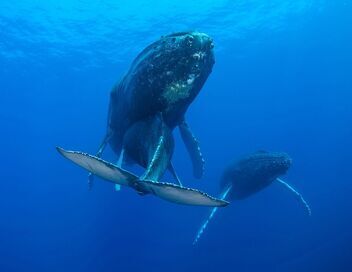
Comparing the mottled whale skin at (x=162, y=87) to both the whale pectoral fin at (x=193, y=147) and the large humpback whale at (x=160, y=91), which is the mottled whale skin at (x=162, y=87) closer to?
the large humpback whale at (x=160, y=91)

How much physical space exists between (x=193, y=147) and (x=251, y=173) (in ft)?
13.5

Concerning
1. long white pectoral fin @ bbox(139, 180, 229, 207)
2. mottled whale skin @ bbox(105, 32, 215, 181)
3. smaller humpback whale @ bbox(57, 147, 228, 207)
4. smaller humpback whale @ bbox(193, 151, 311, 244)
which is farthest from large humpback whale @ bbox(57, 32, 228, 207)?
smaller humpback whale @ bbox(193, 151, 311, 244)

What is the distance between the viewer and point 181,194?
13.2 feet

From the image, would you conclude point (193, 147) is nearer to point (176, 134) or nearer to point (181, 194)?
point (181, 194)

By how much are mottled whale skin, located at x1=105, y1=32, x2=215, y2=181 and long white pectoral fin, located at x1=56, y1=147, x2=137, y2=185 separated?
100 cm

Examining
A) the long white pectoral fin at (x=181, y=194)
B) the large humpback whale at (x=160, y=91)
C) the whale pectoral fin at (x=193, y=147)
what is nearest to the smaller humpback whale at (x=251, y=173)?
the whale pectoral fin at (x=193, y=147)

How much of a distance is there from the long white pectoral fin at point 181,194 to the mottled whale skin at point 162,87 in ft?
3.68

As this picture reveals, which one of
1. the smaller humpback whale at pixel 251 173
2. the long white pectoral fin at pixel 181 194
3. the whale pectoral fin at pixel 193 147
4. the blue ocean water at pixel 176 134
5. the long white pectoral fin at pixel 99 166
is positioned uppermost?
the blue ocean water at pixel 176 134

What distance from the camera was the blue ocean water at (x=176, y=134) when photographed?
3278 cm

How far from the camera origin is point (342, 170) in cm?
4856

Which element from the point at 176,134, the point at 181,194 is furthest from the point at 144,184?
the point at 176,134

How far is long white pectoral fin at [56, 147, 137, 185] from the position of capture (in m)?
4.10

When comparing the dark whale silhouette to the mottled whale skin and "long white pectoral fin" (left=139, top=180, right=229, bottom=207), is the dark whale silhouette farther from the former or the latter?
"long white pectoral fin" (left=139, top=180, right=229, bottom=207)

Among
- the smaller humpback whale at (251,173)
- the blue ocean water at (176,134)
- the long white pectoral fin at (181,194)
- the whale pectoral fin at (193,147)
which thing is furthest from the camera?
the blue ocean water at (176,134)
